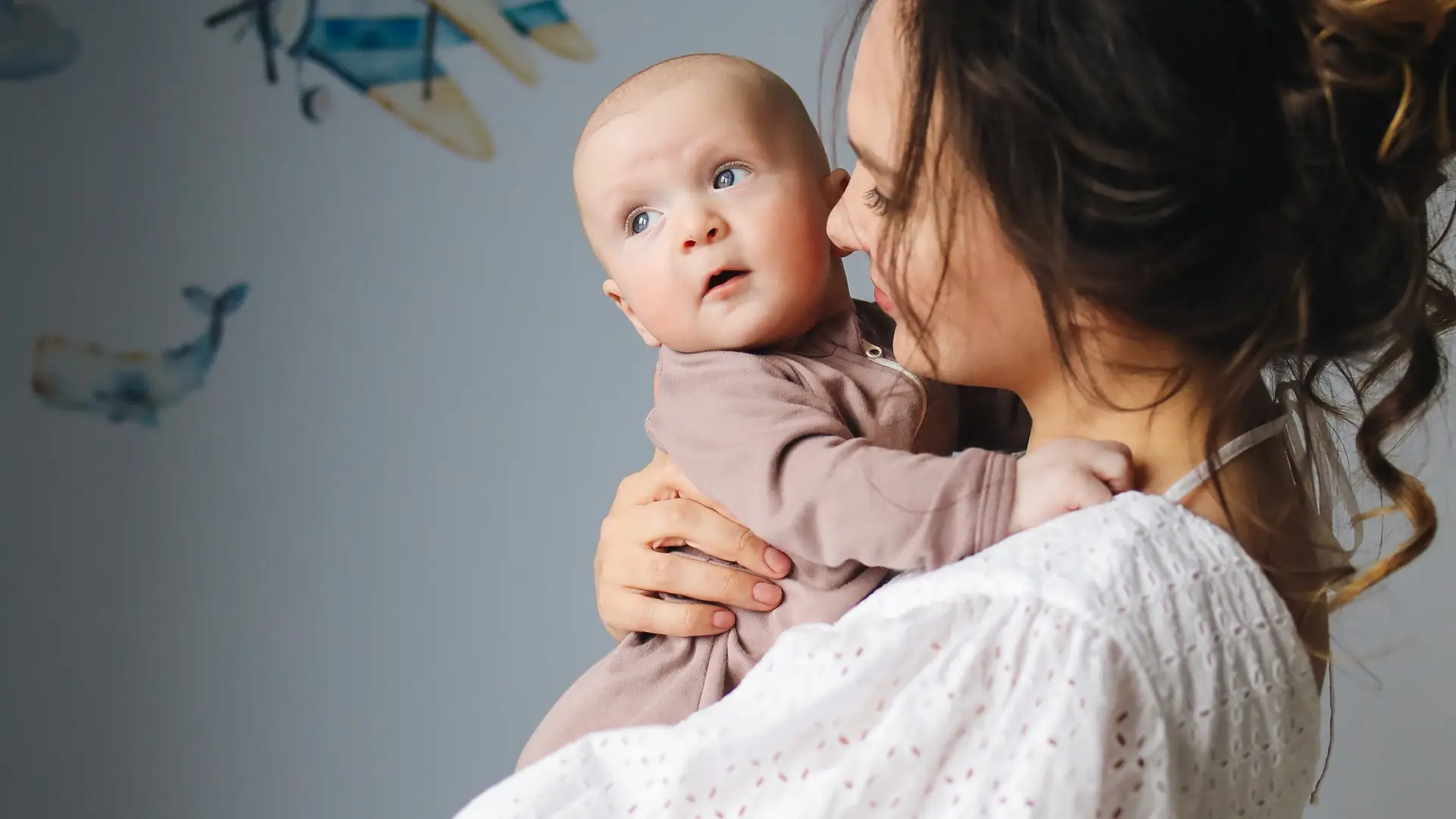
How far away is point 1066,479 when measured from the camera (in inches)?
30.7

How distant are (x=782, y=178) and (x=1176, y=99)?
0.38 m

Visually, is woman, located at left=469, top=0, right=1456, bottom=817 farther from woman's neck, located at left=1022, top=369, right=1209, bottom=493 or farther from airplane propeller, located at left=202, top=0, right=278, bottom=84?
airplane propeller, located at left=202, top=0, right=278, bottom=84

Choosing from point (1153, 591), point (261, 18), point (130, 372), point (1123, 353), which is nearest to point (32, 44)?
point (261, 18)

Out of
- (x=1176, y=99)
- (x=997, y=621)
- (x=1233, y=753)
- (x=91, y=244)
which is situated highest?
(x=91, y=244)

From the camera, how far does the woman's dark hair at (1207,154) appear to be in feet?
2.27

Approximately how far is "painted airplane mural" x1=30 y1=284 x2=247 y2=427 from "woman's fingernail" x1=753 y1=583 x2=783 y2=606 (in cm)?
137

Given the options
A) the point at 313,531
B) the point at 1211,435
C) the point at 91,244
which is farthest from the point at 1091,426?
the point at 91,244

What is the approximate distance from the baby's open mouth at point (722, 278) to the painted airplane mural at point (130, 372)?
1307 mm

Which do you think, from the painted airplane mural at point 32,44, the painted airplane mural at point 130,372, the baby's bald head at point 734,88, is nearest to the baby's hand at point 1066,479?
the baby's bald head at point 734,88

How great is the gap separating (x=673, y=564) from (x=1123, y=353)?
41cm

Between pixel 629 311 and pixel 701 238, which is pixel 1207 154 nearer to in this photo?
pixel 701 238

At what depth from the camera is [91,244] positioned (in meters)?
2.01

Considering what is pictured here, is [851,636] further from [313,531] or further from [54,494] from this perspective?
[54,494]

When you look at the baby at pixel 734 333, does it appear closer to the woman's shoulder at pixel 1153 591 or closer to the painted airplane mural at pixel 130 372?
the woman's shoulder at pixel 1153 591
